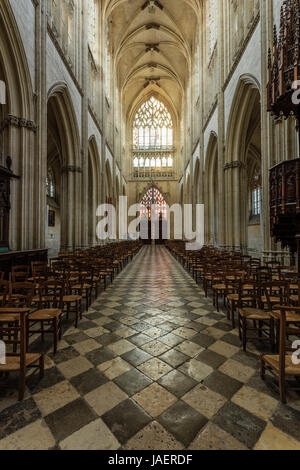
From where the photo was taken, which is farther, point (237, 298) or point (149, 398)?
point (237, 298)

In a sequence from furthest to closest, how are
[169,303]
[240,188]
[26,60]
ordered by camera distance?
1. [240,188]
2. [26,60]
3. [169,303]

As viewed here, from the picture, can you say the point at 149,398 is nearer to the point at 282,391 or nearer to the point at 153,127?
the point at 282,391

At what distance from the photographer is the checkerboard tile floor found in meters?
1.68

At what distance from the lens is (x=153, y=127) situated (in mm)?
31359

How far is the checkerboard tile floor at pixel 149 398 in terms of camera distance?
168 centimetres

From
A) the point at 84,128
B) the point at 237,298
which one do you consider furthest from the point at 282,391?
the point at 84,128

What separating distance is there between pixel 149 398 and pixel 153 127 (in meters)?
33.7

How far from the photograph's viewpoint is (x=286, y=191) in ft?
15.4

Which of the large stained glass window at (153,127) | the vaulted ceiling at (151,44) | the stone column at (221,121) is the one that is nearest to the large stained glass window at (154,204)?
the large stained glass window at (153,127)

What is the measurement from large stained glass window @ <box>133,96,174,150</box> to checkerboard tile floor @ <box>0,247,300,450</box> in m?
31.3
